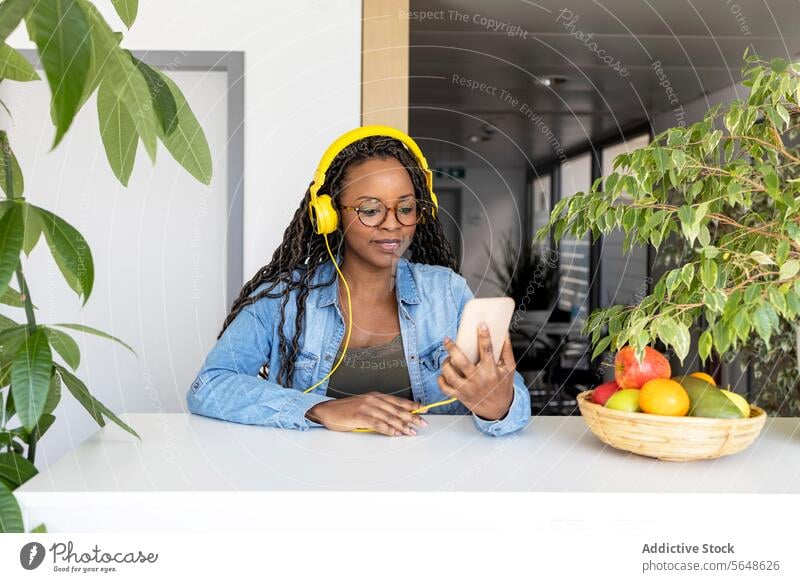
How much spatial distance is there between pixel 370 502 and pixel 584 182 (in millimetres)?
6889

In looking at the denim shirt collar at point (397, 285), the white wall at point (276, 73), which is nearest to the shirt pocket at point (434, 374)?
the denim shirt collar at point (397, 285)

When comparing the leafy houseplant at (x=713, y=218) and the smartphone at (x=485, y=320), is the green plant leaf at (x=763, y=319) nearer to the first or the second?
the leafy houseplant at (x=713, y=218)

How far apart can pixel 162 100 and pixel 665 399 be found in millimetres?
817

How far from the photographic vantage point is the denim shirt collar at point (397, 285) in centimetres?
178

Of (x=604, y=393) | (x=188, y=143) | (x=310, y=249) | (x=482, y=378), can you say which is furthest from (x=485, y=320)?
(x=310, y=249)

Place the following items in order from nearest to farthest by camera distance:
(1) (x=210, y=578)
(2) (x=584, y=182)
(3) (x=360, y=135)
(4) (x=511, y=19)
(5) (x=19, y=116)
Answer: (1) (x=210, y=578) → (3) (x=360, y=135) → (5) (x=19, y=116) → (4) (x=511, y=19) → (2) (x=584, y=182)

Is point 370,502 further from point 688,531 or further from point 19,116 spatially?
point 19,116

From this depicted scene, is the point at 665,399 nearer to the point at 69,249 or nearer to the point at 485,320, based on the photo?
the point at 485,320

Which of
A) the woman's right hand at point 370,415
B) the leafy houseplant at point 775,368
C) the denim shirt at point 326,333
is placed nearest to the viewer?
the woman's right hand at point 370,415

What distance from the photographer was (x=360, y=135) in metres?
1.81

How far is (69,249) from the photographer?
3.70ft

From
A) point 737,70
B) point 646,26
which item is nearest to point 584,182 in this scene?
point 737,70

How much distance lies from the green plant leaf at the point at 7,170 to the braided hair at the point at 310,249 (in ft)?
1.67

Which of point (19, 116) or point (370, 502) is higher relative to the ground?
point (19, 116)
